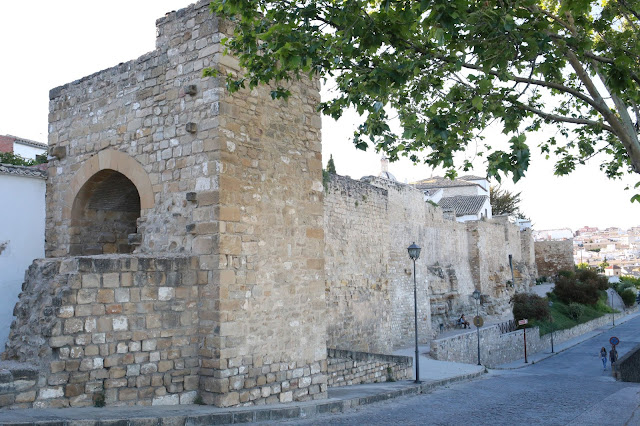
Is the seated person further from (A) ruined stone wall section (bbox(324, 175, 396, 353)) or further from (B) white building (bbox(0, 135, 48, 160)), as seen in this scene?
(B) white building (bbox(0, 135, 48, 160))

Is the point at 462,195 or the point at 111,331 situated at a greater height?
the point at 462,195

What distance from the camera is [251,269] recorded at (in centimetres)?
725

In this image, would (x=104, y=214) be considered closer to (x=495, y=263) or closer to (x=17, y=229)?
(x=17, y=229)

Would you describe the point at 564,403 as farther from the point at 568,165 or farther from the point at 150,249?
the point at 150,249

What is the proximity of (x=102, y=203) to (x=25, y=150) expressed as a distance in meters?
20.9

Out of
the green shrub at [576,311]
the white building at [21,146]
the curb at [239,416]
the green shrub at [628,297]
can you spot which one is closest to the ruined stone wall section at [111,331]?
the curb at [239,416]

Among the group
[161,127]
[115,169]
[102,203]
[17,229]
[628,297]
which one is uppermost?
[161,127]

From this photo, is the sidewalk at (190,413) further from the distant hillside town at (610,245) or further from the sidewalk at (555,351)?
the distant hillside town at (610,245)

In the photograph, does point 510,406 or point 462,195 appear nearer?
point 510,406

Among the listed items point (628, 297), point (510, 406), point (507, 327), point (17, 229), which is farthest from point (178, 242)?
point (628, 297)

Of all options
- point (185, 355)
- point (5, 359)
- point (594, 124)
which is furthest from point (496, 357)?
point (5, 359)

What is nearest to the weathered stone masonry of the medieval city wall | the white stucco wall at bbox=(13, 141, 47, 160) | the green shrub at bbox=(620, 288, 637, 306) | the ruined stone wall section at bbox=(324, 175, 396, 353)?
the ruined stone wall section at bbox=(324, 175, 396, 353)


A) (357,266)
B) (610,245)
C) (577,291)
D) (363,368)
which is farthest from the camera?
(610,245)

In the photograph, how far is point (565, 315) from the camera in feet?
107
